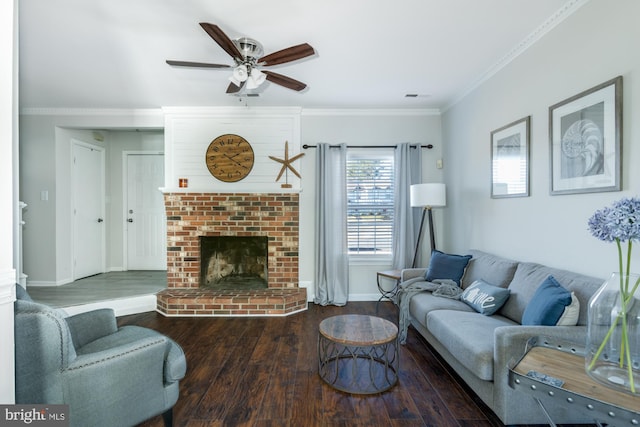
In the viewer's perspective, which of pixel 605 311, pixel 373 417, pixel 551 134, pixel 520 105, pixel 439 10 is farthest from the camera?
pixel 520 105

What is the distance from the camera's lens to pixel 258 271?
447 cm

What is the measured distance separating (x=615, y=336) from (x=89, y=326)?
2782 millimetres

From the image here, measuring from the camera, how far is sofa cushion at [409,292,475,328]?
8.47 feet

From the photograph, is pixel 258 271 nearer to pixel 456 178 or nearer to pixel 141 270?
pixel 141 270

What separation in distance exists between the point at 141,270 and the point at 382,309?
13.2 ft

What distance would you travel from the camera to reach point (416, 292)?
297cm

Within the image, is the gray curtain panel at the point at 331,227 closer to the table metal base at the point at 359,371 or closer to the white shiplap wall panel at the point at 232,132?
the white shiplap wall panel at the point at 232,132

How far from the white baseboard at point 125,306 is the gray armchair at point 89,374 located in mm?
2167

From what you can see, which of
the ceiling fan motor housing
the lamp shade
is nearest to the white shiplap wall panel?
the lamp shade

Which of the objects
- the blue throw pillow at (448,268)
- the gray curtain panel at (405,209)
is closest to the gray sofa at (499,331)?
the blue throw pillow at (448,268)

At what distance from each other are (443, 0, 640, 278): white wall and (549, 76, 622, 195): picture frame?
4 cm

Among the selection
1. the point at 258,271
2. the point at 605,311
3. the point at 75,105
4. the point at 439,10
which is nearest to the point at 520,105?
the point at 439,10

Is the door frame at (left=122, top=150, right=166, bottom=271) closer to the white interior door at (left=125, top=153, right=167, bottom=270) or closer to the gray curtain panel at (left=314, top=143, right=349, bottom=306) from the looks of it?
the white interior door at (left=125, top=153, right=167, bottom=270)

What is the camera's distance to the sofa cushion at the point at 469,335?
1.81 m
